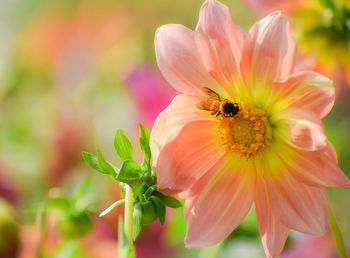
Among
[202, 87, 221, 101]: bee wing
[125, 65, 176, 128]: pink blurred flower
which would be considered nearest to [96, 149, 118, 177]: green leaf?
[202, 87, 221, 101]: bee wing

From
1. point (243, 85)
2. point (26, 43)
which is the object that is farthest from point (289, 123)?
point (26, 43)

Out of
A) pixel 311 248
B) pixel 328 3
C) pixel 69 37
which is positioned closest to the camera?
pixel 328 3

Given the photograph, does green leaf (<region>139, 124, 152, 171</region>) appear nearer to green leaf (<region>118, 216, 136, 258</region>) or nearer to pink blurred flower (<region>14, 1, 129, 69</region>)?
green leaf (<region>118, 216, 136, 258</region>)

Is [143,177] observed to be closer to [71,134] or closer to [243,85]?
[243,85]

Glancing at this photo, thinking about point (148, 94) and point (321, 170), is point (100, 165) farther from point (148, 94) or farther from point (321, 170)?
point (148, 94)

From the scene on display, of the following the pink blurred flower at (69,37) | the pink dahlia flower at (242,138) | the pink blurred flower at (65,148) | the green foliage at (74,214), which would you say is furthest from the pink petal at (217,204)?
the pink blurred flower at (69,37)

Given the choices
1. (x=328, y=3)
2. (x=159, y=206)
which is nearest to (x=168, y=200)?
(x=159, y=206)
